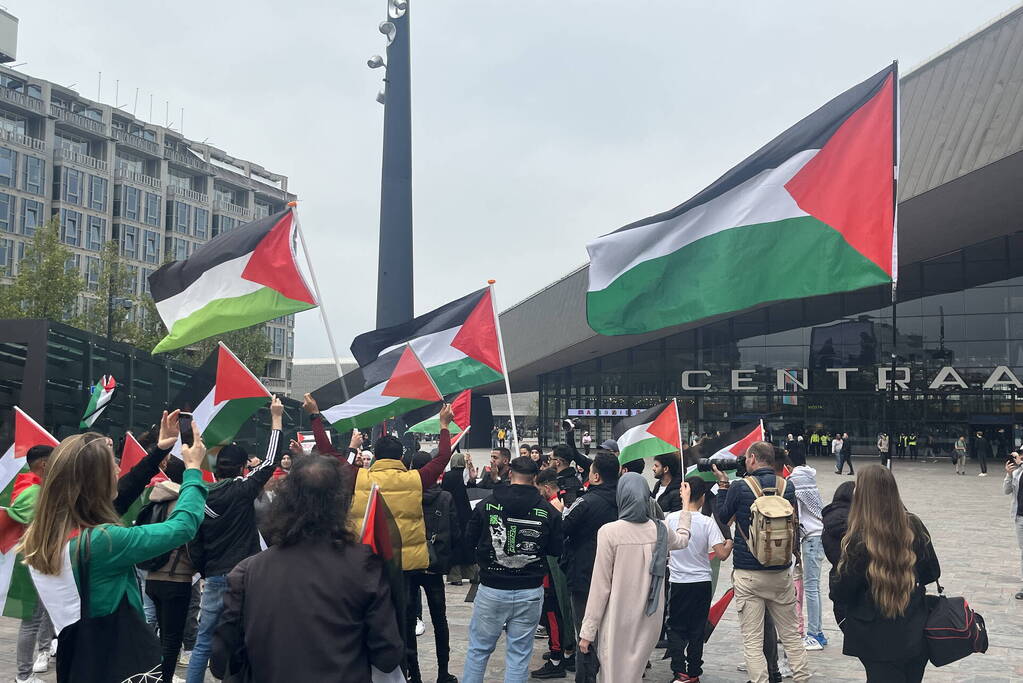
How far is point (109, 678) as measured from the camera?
357 centimetres

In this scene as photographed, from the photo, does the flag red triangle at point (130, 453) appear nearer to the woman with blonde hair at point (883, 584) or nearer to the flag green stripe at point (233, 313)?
the flag green stripe at point (233, 313)

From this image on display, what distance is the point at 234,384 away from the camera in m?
6.82

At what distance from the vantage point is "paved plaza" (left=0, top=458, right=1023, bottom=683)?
7016 millimetres

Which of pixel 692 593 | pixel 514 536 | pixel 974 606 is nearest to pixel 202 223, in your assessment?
pixel 974 606

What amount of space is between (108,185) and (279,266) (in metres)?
65.2

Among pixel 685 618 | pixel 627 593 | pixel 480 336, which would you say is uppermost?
pixel 480 336

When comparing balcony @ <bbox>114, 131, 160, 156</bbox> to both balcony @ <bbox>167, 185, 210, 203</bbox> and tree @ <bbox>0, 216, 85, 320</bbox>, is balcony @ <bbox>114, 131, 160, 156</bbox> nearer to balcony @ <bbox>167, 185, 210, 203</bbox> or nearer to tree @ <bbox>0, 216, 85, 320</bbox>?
balcony @ <bbox>167, 185, 210, 203</bbox>

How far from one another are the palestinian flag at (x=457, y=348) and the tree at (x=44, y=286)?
22960mm

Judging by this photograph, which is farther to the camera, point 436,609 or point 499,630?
point 436,609

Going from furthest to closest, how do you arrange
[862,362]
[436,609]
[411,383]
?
[862,362]
[411,383]
[436,609]

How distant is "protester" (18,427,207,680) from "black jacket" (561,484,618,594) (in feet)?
10.7

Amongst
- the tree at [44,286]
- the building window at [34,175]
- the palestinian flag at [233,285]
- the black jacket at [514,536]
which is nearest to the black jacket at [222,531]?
the black jacket at [514,536]

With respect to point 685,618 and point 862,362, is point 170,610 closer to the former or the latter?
point 685,618

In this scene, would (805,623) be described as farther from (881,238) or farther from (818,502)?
(881,238)
